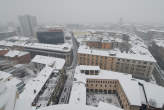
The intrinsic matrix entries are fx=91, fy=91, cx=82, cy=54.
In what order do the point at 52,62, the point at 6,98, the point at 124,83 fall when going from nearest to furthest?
the point at 6,98, the point at 124,83, the point at 52,62

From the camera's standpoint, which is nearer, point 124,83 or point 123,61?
point 124,83

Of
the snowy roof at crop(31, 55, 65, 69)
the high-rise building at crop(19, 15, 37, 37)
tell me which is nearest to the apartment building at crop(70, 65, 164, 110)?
the snowy roof at crop(31, 55, 65, 69)

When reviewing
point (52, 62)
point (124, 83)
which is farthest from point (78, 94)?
point (52, 62)

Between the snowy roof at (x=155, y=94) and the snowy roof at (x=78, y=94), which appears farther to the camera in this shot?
the snowy roof at (x=155, y=94)

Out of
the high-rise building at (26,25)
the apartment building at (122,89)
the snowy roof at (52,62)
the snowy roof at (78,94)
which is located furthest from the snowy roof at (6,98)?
the high-rise building at (26,25)

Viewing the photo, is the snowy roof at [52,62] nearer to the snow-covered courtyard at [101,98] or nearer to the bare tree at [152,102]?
the snow-covered courtyard at [101,98]

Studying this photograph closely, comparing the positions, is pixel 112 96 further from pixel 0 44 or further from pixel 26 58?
pixel 0 44

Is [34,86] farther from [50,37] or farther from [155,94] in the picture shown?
[50,37]
